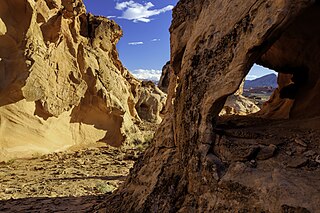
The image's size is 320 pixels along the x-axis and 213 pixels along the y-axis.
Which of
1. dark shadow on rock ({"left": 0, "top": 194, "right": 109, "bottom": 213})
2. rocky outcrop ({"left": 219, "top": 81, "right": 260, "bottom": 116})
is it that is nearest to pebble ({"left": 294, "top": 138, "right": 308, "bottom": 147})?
dark shadow on rock ({"left": 0, "top": 194, "right": 109, "bottom": 213})

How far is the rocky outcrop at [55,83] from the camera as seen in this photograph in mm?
10641

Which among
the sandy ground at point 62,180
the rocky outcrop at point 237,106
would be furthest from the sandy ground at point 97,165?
the rocky outcrop at point 237,106

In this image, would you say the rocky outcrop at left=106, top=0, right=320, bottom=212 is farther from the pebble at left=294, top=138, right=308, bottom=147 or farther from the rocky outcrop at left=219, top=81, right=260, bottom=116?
the rocky outcrop at left=219, top=81, right=260, bottom=116

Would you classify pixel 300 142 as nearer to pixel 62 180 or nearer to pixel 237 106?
pixel 62 180

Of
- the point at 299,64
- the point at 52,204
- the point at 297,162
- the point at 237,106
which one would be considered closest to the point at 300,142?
the point at 297,162

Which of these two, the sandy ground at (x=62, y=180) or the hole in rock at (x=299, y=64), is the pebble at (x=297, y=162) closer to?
the hole in rock at (x=299, y=64)

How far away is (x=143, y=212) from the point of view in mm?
4711

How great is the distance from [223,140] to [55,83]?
9.58 m

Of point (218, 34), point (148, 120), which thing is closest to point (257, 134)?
point (218, 34)

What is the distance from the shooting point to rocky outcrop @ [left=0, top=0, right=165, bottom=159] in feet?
34.9

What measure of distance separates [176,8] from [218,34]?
198 cm

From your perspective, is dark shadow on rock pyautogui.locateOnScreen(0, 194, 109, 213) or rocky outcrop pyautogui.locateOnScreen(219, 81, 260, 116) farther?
rocky outcrop pyautogui.locateOnScreen(219, 81, 260, 116)

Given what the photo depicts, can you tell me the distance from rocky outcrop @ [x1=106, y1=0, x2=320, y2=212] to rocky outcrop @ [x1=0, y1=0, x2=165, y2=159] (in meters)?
6.65

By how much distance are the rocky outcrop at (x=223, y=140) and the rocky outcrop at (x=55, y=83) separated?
6647mm
